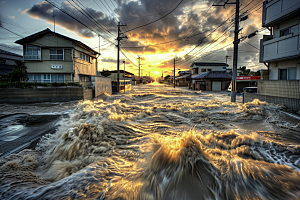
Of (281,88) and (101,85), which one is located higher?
(101,85)

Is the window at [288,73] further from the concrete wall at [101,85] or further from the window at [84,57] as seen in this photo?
the window at [84,57]

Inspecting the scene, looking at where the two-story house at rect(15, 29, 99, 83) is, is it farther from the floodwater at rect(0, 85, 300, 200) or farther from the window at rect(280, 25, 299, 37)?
the window at rect(280, 25, 299, 37)

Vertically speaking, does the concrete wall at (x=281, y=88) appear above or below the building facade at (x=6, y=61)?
below

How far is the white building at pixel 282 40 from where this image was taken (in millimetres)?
11883

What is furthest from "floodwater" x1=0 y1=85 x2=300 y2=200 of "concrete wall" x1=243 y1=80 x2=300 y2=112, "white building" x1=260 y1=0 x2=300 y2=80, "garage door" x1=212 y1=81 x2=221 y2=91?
"garage door" x1=212 y1=81 x2=221 y2=91

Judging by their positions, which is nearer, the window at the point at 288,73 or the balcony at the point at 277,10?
the balcony at the point at 277,10

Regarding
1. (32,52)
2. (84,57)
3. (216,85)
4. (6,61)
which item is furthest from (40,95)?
(216,85)

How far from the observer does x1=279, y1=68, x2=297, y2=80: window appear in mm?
12784

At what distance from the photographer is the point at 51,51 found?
68.0 feet

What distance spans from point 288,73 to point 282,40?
2.77m

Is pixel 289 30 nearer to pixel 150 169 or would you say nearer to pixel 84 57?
pixel 150 169

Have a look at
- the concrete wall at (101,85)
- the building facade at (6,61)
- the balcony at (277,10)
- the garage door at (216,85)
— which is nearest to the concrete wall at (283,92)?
the balcony at (277,10)

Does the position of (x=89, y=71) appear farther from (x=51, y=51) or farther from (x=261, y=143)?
(x=261, y=143)

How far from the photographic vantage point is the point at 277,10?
13078 millimetres
